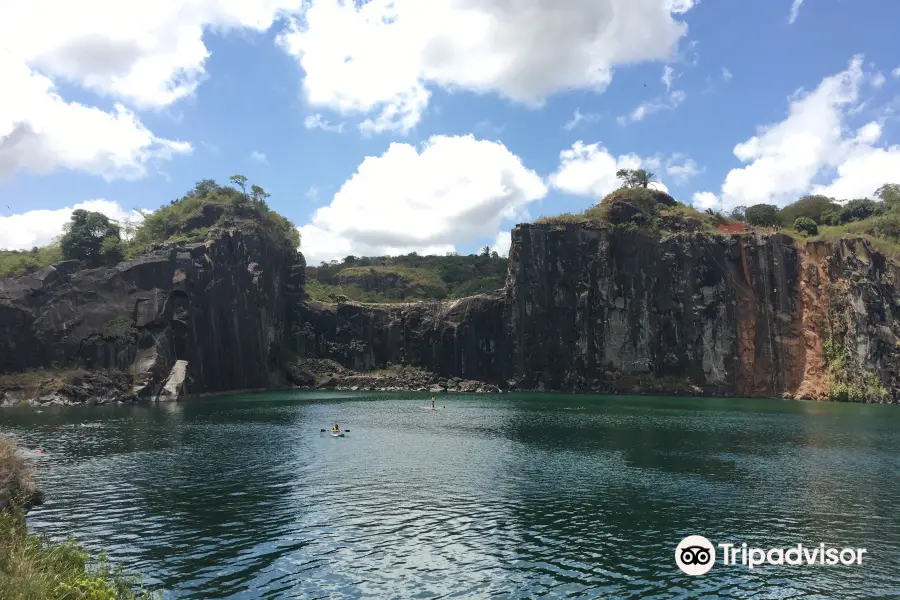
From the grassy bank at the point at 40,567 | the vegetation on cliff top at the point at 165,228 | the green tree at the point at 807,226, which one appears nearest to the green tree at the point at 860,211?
the green tree at the point at 807,226

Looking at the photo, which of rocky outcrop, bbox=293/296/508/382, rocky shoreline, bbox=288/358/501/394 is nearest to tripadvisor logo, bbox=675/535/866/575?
rocky shoreline, bbox=288/358/501/394

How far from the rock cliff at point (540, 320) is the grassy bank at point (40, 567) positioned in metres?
72.2

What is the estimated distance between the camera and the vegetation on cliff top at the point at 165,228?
351ft

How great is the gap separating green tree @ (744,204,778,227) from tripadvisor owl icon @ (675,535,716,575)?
432 ft

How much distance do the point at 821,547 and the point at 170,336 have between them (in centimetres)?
9684

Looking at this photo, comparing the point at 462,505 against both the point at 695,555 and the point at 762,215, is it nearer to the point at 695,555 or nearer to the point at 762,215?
the point at 695,555

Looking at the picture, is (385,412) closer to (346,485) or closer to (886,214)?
(346,485)

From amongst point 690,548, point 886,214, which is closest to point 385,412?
point 690,548

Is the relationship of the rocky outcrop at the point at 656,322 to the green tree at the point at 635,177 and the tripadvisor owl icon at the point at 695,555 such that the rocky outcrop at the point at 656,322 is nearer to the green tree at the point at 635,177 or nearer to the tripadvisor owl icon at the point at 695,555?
the green tree at the point at 635,177

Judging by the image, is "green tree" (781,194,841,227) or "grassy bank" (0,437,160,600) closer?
"grassy bank" (0,437,160,600)

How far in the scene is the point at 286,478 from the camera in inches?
1451

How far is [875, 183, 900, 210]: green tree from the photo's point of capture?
133 m

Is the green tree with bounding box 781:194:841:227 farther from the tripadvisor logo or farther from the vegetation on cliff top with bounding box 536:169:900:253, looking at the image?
the tripadvisor logo

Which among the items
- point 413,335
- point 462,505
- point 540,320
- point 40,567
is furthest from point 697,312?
point 40,567
